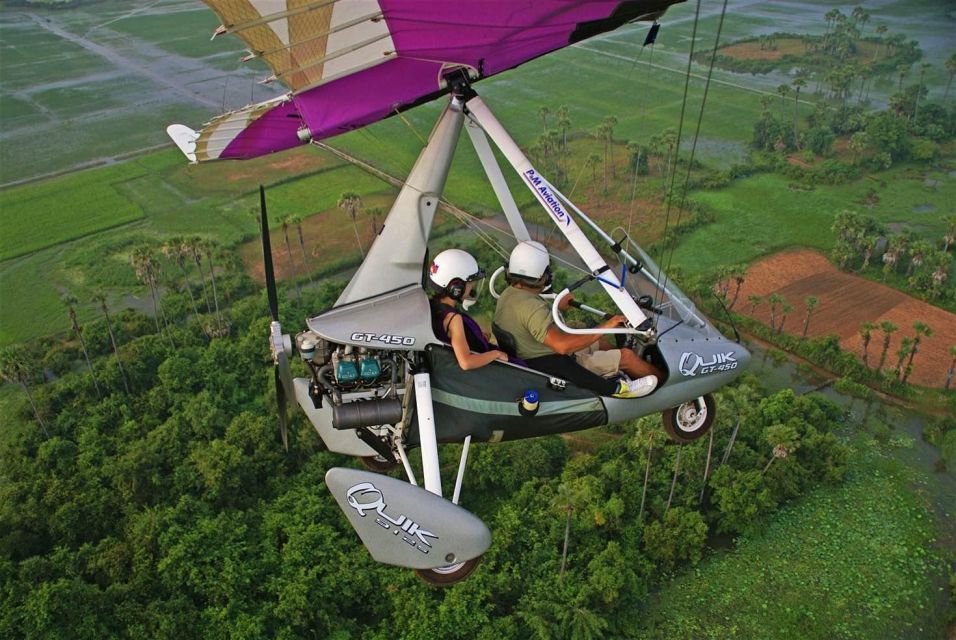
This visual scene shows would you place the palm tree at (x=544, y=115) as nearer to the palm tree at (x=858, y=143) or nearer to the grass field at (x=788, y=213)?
the grass field at (x=788, y=213)

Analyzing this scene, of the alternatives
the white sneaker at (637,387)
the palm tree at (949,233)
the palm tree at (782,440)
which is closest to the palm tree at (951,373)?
the palm tree at (949,233)

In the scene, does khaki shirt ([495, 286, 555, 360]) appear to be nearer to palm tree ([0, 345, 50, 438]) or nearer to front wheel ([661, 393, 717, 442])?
front wheel ([661, 393, 717, 442])

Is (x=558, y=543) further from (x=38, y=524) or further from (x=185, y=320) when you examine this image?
(x=185, y=320)

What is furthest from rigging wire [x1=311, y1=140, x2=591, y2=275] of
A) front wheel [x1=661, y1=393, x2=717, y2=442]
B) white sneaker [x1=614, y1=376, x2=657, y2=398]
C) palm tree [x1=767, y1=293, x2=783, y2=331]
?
palm tree [x1=767, y1=293, x2=783, y2=331]

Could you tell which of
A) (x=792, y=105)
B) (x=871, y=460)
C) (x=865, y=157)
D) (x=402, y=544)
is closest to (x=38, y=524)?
(x=402, y=544)

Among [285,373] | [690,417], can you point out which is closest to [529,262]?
[285,373]
